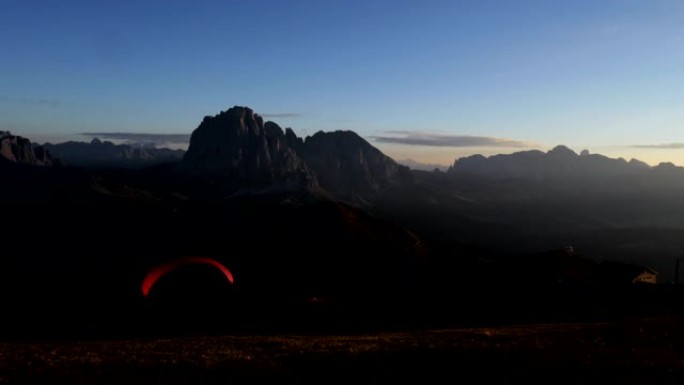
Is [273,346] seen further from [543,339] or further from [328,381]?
[543,339]

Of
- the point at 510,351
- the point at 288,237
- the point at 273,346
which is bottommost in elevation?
the point at 288,237

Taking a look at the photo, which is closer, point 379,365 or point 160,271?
point 379,365

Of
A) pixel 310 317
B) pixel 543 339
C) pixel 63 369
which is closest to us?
pixel 63 369

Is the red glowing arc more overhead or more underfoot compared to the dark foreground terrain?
more underfoot

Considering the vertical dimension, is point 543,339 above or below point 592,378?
below

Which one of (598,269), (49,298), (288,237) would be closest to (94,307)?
(49,298)

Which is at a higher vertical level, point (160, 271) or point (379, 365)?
point (379, 365)

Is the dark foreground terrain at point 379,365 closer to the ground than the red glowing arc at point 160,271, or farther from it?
farther from it

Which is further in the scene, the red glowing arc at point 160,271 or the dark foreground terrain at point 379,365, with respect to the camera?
the red glowing arc at point 160,271

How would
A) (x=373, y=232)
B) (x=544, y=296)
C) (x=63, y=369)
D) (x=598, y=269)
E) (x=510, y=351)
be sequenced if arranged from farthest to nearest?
(x=373, y=232)
(x=598, y=269)
(x=544, y=296)
(x=510, y=351)
(x=63, y=369)

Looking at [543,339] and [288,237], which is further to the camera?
[288,237]

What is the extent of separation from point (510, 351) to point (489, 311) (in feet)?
125

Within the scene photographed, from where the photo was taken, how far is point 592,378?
746 inches

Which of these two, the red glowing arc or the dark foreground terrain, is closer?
the dark foreground terrain
